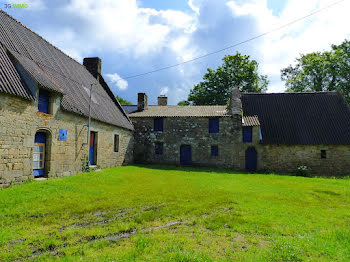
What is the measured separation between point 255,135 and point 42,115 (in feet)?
54.8

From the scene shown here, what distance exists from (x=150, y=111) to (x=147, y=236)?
1957 centimetres

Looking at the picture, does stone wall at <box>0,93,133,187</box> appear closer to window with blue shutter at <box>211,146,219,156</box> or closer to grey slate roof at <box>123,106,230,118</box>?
grey slate roof at <box>123,106,230,118</box>

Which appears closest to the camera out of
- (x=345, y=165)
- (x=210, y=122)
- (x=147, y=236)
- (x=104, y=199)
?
(x=147, y=236)

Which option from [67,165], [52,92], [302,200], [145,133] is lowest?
[302,200]

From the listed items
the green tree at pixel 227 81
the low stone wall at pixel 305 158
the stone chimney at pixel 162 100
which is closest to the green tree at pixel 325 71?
the green tree at pixel 227 81

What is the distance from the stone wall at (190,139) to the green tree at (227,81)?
16950mm

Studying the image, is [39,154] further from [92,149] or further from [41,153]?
[92,149]

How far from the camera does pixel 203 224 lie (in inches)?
213

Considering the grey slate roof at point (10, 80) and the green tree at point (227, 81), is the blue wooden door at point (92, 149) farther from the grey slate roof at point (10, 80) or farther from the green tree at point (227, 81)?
the green tree at point (227, 81)

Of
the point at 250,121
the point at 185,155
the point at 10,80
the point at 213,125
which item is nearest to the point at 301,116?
the point at 250,121

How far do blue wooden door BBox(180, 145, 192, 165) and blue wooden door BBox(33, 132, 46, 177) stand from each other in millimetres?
12835

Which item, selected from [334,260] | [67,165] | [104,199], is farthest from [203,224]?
[67,165]

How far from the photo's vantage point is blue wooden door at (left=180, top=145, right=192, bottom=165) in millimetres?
21156

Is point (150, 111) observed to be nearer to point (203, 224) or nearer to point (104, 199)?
point (104, 199)
